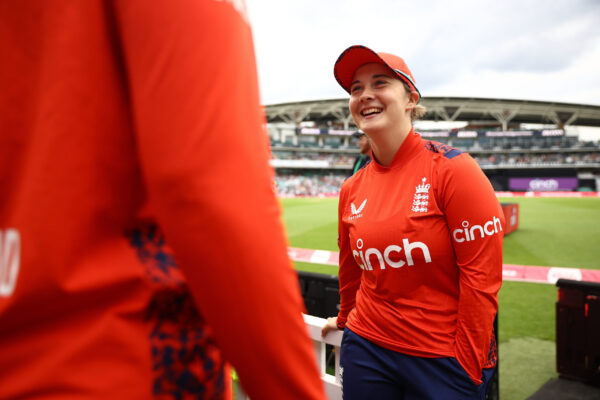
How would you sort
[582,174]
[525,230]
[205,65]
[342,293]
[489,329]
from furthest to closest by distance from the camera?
[582,174] < [525,230] < [342,293] < [489,329] < [205,65]

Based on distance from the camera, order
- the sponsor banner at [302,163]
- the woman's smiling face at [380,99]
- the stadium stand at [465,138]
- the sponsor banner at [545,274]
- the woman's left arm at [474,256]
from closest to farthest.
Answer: the woman's left arm at [474,256], the woman's smiling face at [380,99], the sponsor banner at [545,274], the stadium stand at [465,138], the sponsor banner at [302,163]

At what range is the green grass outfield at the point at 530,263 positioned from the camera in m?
3.06

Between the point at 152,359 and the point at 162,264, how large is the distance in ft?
0.45

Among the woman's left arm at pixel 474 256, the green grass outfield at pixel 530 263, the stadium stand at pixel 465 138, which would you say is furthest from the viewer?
the stadium stand at pixel 465 138

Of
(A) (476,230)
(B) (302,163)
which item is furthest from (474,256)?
(B) (302,163)

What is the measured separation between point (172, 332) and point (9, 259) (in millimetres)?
246

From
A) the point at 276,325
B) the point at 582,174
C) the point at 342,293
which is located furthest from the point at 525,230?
the point at 582,174

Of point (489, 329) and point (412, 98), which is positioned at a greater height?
point (412, 98)

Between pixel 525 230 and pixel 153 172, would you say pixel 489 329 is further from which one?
pixel 525 230

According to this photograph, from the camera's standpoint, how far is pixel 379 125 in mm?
1605

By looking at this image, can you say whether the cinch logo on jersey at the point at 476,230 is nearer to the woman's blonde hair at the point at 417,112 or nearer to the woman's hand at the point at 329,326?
the woman's blonde hair at the point at 417,112

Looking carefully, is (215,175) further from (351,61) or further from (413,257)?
(351,61)

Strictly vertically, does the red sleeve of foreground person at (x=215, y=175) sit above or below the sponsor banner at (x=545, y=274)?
above

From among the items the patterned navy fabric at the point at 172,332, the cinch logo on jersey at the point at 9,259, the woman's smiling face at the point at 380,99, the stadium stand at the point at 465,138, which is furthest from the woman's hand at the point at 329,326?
the stadium stand at the point at 465,138
